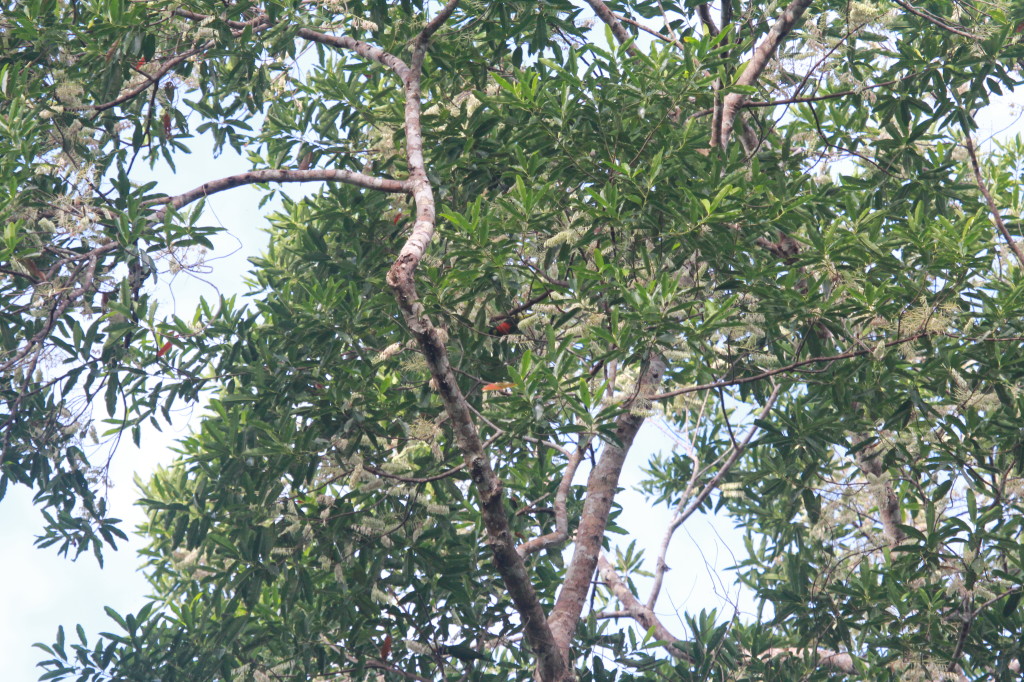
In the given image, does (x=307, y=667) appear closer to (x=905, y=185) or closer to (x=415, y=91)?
(x=415, y=91)

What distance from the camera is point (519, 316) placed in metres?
5.74

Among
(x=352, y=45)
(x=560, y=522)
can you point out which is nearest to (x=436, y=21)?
(x=352, y=45)

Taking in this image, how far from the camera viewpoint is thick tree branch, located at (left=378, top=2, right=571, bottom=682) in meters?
4.40

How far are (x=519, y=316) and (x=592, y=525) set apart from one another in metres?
1.59

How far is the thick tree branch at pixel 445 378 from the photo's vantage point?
440 centimetres

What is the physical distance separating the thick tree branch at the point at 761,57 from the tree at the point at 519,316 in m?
0.02

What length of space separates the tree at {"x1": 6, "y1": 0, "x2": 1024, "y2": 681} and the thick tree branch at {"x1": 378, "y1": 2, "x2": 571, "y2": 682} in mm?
21

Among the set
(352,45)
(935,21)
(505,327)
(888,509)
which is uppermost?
(352,45)

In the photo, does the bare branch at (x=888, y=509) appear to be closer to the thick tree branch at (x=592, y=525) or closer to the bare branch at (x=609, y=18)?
the thick tree branch at (x=592, y=525)

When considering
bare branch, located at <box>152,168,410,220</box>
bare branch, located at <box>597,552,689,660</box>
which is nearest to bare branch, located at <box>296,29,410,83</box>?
bare branch, located at <box>152,168,410,220</box>

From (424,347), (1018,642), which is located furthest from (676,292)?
(1018,642)

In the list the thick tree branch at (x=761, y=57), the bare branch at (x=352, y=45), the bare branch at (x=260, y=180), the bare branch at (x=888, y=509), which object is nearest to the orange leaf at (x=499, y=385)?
the bare branch at (x=260, y=180)

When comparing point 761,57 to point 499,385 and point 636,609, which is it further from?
point 636,609

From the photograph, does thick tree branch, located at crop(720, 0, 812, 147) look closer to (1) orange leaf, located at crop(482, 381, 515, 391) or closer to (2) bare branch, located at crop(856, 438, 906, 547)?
(1) orange leaf, located at crop(482, 381, 515, 391)
